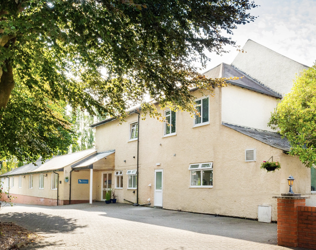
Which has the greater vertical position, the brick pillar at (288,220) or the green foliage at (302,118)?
the green foliage at (302,118)

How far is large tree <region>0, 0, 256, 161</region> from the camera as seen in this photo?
252 inches

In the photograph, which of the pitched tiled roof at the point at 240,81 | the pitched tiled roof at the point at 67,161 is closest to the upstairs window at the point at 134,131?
the pitched tiled roof at the point at 67,161

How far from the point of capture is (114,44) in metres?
7.00

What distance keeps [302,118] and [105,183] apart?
16558 millimetres

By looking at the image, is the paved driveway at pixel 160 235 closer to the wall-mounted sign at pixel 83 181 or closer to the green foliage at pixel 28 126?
the green foliage at pixel 28 126

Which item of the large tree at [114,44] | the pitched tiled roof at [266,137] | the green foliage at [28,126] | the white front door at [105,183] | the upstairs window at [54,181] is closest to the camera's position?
the large tree at [114,44]

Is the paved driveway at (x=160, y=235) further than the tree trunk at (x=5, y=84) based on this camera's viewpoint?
No

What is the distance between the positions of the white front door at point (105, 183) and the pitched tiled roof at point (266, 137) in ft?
41.3

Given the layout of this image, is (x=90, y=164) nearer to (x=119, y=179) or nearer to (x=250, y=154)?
(x=119, y=179)

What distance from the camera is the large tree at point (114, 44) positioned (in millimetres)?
6402

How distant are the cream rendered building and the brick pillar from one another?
16.0 feet

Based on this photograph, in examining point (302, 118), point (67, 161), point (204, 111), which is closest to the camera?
point (302, 118)

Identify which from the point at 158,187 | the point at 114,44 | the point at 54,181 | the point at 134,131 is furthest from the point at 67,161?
the point at 114,44

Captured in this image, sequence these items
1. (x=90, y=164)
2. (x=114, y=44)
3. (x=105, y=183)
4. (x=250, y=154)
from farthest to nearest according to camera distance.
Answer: (x=105, y=183)
(x=90, y=164)
(x=250, y=154)
(x=114, y=44)
